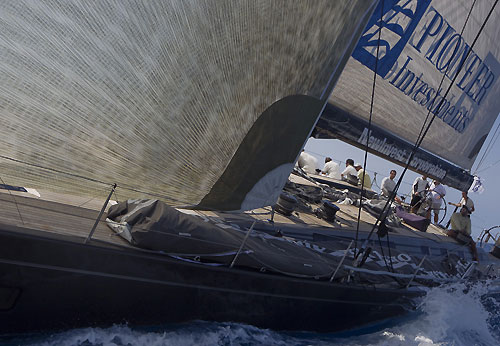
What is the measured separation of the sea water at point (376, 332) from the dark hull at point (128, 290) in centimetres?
8

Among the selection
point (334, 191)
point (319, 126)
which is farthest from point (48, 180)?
point (334, 191)

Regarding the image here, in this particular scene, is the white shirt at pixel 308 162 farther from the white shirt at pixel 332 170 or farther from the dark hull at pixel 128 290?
the dark hull at pixel 128 290

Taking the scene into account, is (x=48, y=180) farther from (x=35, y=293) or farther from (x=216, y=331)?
(x=216, y=331)

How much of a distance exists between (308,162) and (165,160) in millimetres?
6665

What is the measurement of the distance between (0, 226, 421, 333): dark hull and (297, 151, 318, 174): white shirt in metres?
5.26

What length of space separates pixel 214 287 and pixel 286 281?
2.41ft

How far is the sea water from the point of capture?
303 cm

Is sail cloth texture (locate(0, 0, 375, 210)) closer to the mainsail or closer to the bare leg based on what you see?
the mainsail

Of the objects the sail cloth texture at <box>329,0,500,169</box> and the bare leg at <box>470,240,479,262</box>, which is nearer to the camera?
the sail cloth texture at <box>329,0,500,169</box>

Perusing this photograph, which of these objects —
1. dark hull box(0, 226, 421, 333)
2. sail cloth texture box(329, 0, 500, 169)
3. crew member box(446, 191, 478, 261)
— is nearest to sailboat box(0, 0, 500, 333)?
dark hull box(0, 226, 421, 333)

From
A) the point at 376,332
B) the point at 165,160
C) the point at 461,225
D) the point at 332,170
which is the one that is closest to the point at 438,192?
the point at 461,225

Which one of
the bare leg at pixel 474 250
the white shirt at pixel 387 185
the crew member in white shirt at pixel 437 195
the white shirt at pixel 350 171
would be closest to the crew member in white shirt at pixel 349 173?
the white shirt at pixel 350 171

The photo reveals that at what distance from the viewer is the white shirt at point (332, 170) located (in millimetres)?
9352

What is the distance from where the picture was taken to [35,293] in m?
2.76
